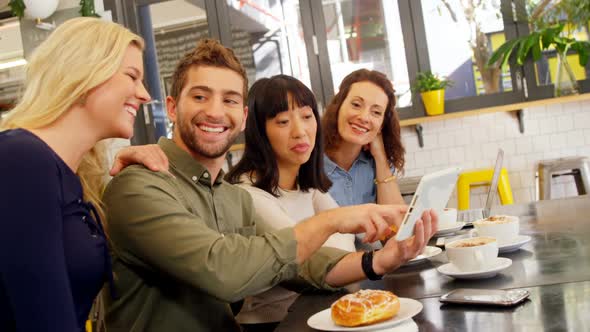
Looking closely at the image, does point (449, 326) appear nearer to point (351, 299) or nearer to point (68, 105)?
point (351, 299)

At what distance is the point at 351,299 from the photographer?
127 cm

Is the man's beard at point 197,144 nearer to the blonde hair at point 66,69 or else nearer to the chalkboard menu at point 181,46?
the blonde hair at point 66,69

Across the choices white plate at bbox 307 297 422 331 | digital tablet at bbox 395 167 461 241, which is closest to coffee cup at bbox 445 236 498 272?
digital tablet at bbox 395 167 461 241

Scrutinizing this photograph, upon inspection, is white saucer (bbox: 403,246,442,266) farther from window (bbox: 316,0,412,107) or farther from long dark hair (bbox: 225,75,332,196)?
window (bbox: 316,0,412,107)

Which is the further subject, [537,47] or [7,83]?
[7,83]

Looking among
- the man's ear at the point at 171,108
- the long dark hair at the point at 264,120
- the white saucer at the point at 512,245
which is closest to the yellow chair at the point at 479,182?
the long dark hair at the point at 264,120

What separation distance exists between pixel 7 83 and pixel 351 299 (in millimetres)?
6039

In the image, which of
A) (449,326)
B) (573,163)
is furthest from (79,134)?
(573,163)

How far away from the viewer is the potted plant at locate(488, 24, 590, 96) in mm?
4902

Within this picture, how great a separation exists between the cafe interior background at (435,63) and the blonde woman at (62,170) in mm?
4019

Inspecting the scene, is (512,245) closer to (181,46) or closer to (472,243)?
(472,243)

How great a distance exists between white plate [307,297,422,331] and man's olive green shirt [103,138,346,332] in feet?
0.54

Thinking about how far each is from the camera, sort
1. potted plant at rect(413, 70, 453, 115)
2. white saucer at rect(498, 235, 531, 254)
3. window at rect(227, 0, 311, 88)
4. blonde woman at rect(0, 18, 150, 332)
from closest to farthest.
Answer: blonde woman at rect(0, 18, 150, 332), white saucer at rect(498, 235, 531, 254), potted plant at rect(413, 70, 453, 115), window at rect(227, 0, 311, 88)

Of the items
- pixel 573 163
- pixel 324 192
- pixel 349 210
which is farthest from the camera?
pixel 573 163
